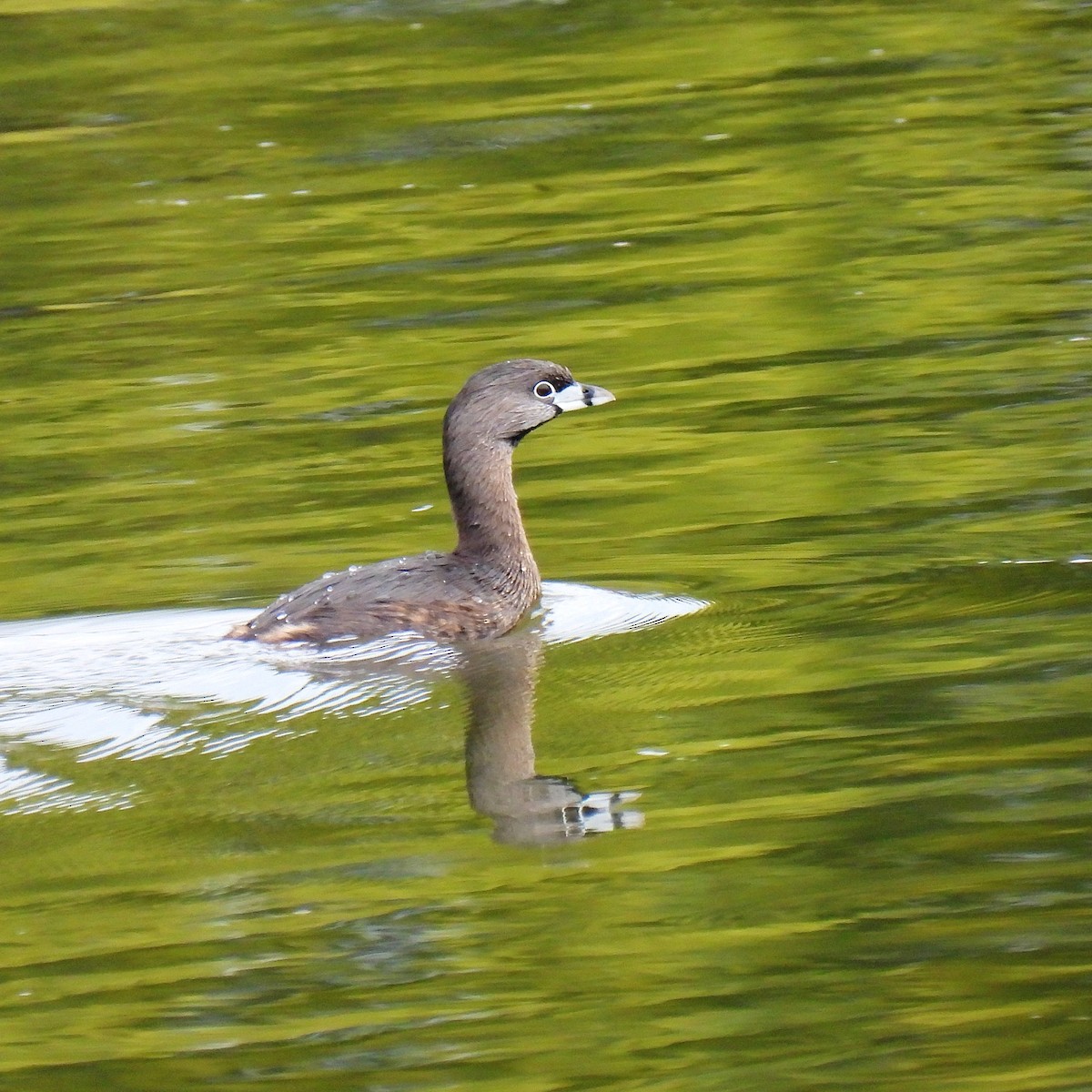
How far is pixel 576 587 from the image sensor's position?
891 centimetres

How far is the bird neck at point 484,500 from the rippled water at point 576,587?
0.26 m

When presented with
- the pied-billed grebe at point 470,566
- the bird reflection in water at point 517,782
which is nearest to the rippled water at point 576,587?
the bird reflection in water at point 517,782

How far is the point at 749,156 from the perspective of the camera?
16297 mm

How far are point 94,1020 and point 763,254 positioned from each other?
30.0 ft

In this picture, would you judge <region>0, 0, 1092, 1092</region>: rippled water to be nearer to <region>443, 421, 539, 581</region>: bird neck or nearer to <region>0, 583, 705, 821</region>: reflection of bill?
<region>0, 583, 705, 821</region>: reflection of bill

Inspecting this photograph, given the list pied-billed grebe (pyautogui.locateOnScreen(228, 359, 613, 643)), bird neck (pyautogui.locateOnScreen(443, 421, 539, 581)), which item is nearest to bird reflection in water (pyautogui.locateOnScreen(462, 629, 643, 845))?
pied-billed grebe (pyautogui.locateOnScreen(228, 359, 613, 643))

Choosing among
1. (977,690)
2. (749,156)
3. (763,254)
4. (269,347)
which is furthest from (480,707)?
(749,156)

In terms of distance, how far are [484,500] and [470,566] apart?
453 mm

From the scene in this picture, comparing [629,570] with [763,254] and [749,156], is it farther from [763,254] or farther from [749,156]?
[749,156]

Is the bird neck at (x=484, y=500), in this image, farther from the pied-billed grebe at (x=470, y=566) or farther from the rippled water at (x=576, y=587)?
the rippled water at (x=576, y=587)

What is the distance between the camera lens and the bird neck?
8.98 m

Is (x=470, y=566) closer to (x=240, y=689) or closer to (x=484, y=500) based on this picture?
(x=484, y=500)

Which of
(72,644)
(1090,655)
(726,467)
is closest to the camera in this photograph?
(1090,655)

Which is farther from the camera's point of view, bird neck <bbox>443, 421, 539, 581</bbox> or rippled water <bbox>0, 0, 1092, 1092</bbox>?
bird neck <bbox>443, 421, 539, 581</bbox>
